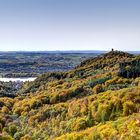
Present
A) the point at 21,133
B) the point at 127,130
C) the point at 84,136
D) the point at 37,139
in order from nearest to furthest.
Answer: the point at 127,130
the point at 84,136
the point at 37,139
the point at 21,133

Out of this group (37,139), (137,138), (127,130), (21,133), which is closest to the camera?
(137,138)

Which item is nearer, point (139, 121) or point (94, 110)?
point (139, 121)

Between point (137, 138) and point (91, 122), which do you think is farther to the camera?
point (91, 122)

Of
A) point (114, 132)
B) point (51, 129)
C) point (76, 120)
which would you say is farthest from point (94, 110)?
point (114, 132)

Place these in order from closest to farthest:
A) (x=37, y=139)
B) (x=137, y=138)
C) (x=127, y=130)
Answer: (x=137, y=138) < (x=127, y=130) < (x=37, y=139)

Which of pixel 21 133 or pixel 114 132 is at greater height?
pixel 114 132

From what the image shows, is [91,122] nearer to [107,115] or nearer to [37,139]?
[107,115]

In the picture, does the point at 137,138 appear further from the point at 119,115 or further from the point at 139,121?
the point at 119,115

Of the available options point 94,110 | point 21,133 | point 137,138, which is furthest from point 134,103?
point 137,138

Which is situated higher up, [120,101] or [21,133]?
[120,101]
